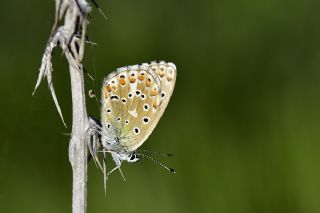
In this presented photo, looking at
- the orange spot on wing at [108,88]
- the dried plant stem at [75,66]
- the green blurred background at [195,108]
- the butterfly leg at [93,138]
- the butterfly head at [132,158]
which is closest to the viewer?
the dried plant stem at [75,66]

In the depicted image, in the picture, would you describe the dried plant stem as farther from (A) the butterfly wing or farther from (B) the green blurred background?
(B) the green blurred background

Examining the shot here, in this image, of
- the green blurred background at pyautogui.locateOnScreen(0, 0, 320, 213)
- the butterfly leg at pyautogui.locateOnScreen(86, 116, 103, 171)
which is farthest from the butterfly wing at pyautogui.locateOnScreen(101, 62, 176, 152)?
the green blurred background at pyautogui.locateOnScreen(0, 0, 320, 213)

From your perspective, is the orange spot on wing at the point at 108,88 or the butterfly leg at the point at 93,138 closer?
the butterfly leg at the point at 93,138

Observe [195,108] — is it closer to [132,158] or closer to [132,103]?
[132,158]

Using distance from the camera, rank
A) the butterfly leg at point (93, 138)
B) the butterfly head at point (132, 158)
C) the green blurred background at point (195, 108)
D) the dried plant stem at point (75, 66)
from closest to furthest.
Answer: the dried plant stem at point (75, 66)
the butterfly leg at point (93, 138)
the butterfly head at point (132, 158)
the green blurred background at point (195, 108)

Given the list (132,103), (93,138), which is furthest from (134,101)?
(93,138)

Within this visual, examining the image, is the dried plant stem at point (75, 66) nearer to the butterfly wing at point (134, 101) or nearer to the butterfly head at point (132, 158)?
the butterfly wing at point (134, 101)

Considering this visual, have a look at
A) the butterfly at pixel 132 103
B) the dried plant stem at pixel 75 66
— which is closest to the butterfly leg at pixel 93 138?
the dried plant stem at pixel 75 66
